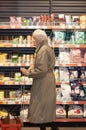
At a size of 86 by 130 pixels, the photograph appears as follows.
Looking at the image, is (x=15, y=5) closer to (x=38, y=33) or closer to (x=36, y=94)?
(x=38, y=33)

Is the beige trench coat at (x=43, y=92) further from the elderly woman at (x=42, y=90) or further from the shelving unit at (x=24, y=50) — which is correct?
the shelving unit at (x=24, y=50)

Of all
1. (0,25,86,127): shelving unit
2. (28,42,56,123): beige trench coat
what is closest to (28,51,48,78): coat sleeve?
(28,42,56,123): beige trench coat

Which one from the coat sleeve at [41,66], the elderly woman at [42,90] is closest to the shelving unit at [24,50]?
the elderly woman at [42,90]

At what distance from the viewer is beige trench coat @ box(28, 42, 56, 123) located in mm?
4848

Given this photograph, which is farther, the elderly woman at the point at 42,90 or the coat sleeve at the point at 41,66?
the elderly woman at the point at 42,90

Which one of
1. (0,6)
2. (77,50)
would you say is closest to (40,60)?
(77,50)

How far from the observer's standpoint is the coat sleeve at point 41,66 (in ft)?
15.5

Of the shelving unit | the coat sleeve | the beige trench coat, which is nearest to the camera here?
the coat sleeve

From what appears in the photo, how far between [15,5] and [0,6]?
32cm

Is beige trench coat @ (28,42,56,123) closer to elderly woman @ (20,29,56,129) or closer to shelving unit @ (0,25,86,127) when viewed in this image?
elderly woman @ (20,29,56,129)

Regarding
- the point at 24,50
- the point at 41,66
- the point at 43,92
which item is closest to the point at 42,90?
the point at 43,92

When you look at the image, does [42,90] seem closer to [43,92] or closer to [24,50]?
[43,92]

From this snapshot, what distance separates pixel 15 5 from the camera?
6742 millimetres

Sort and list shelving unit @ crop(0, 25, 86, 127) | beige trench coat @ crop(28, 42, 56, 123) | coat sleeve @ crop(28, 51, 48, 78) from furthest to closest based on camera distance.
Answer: shelving unit @ crop(0, 25, 86, 127), beige trench coat @ crop(28, 42, 56, 123), coat sleeve @ crop(28, 51, 48, 78)
